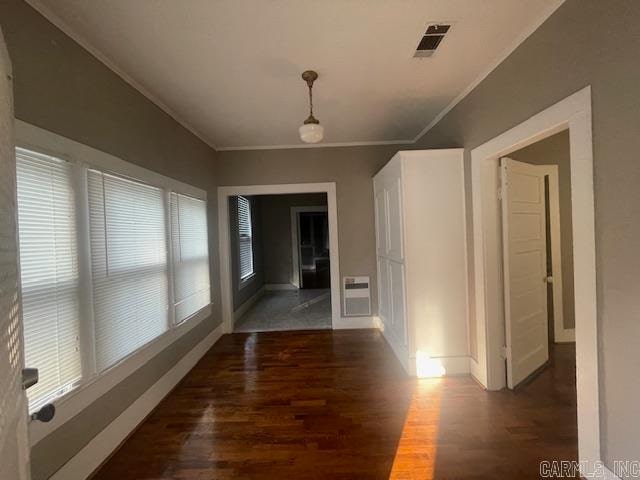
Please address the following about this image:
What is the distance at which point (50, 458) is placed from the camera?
4.83 feet

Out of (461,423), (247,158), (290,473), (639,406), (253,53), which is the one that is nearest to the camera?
(639,406)

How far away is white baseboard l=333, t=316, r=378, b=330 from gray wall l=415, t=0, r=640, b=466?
277cm

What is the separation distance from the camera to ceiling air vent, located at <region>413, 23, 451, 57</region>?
176 centimetres

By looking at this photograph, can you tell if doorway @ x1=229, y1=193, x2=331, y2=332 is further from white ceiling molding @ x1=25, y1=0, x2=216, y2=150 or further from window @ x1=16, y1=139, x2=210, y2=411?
window @ x1=16, y1=139, x2=210, y2=411

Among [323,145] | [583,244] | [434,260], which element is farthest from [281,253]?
[583,244]

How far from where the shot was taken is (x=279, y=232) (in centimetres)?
745

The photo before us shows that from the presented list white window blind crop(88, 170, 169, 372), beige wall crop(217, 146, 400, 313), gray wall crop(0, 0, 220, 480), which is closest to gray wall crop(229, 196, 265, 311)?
beige wall crop(217, 146, 400, 313)

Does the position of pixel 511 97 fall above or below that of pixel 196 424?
above

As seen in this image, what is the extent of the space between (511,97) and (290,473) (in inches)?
108

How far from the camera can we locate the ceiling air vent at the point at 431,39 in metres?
1.76

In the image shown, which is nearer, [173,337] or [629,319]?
[629,319]

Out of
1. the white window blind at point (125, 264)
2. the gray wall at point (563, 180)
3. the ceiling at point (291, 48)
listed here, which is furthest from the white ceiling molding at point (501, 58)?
the white window blind at point (125, 264)

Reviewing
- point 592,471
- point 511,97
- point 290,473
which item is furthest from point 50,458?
point 511,97

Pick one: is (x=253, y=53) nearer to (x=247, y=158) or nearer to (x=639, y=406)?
(x=247, y=158)
